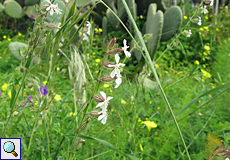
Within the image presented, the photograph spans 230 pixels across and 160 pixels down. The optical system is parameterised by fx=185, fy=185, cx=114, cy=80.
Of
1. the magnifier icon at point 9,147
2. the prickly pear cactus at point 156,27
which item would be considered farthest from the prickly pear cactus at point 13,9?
Result: the magnifier icon at point 9,147

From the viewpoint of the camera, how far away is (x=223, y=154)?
40 centimetres

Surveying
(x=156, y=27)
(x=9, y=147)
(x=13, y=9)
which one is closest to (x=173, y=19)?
(x=156, y=27)

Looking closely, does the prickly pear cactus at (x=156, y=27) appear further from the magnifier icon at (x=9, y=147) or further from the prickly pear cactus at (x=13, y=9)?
the prickly pear cactus at (x=13, y=9)

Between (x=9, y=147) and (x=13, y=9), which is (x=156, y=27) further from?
(x=13, y=9)

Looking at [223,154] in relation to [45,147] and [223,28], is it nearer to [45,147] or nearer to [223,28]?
[45,147]

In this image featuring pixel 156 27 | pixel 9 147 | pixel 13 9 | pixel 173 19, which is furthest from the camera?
pixel 13 9

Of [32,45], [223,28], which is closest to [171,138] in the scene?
[32,45]

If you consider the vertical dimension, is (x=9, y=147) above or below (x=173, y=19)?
below

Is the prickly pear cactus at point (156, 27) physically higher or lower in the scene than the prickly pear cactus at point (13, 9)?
lower

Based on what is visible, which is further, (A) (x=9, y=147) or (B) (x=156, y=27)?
(B) (x=156, y=27)

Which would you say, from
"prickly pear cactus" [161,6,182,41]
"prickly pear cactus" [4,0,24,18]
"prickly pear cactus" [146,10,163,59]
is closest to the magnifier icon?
"prickly pear cactus" [146,10,163,59]

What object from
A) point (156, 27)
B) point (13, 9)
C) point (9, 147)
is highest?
point (13, 9)

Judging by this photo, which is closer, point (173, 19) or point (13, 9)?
point (173, 19)

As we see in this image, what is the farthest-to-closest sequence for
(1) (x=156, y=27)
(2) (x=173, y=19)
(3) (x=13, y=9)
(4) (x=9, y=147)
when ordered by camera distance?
(3) (x=13, y=9) → (2) (x=173, y=19) → (1) (x=156, y=27) → (4) (x=9, y=147)
